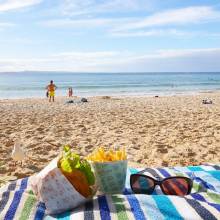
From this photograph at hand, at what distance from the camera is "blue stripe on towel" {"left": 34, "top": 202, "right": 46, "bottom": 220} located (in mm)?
2717

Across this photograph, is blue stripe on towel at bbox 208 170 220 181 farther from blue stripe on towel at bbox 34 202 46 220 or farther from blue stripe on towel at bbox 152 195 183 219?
blue stripe on towel at bbox 34 202 46 220

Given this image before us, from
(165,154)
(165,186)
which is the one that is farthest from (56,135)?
(165,186)

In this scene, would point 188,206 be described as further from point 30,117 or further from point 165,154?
point 30,117

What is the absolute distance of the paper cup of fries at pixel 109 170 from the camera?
286 cm

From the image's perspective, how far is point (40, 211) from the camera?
2.78 metres

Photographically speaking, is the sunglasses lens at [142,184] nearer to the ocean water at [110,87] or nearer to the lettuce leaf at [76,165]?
the lettuce leaf at [76,165]

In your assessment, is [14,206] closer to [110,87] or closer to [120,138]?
[120,138]

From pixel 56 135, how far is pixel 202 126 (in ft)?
11.1

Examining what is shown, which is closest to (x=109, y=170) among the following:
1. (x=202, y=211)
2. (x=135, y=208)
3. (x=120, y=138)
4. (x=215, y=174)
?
(x=135, y=208)

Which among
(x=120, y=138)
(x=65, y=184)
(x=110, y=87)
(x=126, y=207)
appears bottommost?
(x=110, y=87)

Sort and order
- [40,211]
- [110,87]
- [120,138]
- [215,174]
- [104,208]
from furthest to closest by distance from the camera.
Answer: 1. [110,87]
2. [120,138]
3. [215,174]
4. [40,211]
5. [104,208]

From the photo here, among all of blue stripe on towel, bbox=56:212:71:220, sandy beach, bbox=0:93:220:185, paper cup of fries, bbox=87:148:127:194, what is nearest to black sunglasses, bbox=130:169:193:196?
paper cup of fries, bbox=87:148:127:194

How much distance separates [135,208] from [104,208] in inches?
8.0

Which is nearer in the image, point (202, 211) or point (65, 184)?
point (202, 211)
